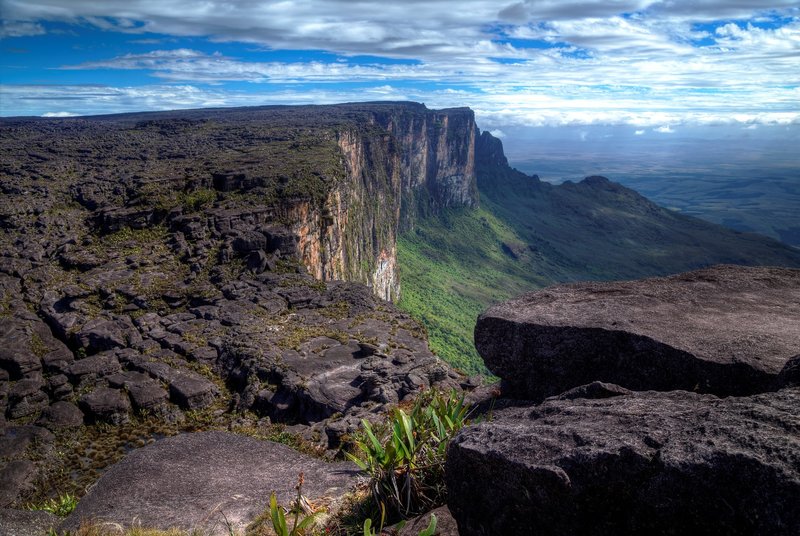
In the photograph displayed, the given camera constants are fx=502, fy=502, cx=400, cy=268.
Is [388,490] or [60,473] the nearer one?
[388,490]

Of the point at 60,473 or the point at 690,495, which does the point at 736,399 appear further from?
the point at 60,473

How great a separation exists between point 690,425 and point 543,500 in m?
1.94

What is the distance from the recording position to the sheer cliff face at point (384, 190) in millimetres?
61556

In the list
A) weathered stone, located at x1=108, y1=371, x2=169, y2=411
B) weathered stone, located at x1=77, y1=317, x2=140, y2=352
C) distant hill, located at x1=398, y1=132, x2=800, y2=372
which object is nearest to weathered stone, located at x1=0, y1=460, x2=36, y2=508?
weathered stone, located at x1=108, y1=371, x2=169, y2=411

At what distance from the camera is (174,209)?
155ft

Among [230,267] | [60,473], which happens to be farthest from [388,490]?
[230,267]

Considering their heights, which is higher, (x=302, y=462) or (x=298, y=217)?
(x=298, y=217)

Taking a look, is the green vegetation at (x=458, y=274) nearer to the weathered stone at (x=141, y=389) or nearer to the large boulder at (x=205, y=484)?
the weathered stone at (x=141, y=389)

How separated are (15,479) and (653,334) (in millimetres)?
24055

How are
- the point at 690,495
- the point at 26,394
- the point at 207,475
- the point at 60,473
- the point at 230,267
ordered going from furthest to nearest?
the point at 230,267 → the point at 26,394 → the point at 60,473 → the point at 207,475 → the point at 690,495

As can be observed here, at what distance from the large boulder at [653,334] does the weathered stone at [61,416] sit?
22.6 m

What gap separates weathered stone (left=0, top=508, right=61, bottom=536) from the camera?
934 centimetres

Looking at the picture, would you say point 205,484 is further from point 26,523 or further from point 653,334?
point 653,334

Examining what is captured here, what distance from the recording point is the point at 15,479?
20.2 metres
